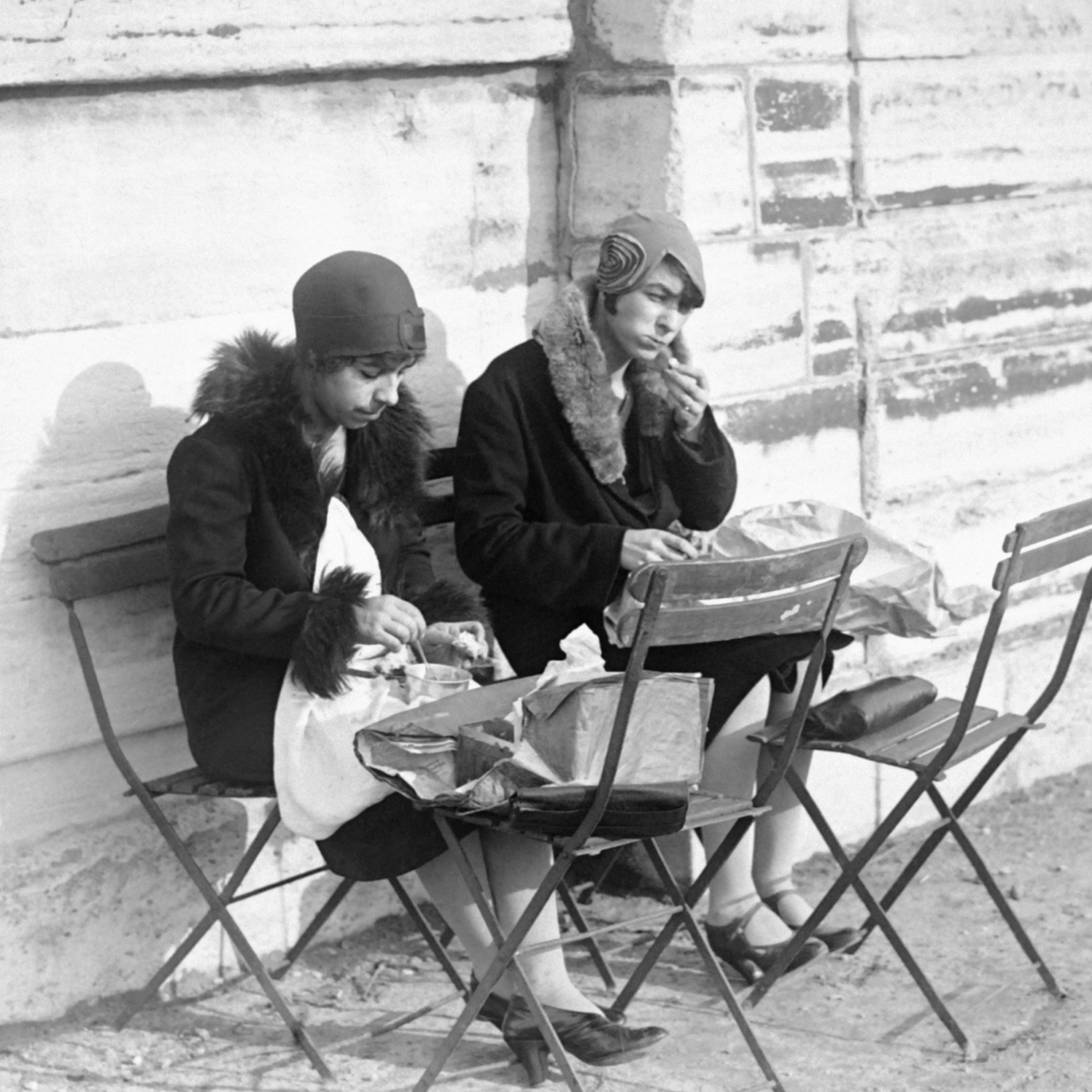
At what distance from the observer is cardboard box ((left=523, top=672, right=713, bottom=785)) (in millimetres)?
3561

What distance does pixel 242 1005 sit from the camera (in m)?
4.50

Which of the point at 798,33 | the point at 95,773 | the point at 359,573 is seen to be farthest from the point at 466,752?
the point at 798,33

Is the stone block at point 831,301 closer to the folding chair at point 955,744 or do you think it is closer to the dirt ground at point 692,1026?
the folding chair at point 955,744

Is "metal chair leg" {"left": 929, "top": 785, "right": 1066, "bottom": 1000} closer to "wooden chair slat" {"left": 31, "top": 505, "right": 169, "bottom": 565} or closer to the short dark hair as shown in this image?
the short dark hair

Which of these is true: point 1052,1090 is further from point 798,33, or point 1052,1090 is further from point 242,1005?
point 798,33

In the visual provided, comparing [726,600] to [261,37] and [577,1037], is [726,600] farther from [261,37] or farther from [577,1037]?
[261,37]

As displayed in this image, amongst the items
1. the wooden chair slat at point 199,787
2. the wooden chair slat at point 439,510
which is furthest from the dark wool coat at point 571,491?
the wooden chair slat at point 199,787

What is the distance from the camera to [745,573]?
3535 mm

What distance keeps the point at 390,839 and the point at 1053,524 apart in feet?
4.84

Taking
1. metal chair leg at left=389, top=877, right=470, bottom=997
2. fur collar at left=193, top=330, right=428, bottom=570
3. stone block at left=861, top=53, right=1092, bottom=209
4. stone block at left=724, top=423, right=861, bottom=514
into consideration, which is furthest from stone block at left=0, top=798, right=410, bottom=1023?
stone block at left=861, top=53, right=1092, bottom=209

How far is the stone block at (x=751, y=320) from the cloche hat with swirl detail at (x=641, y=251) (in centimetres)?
53

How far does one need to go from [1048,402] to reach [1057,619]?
661mm

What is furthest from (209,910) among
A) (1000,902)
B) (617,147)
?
(617,147)

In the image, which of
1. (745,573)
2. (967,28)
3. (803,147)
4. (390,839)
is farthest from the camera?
(967,28)
